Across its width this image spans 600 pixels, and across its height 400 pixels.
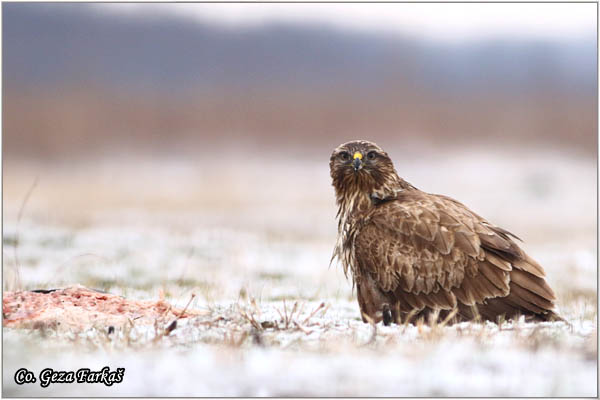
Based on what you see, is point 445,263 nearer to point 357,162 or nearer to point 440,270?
point 440,270

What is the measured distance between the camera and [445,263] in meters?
5.90

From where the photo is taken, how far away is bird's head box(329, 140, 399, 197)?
263 inches

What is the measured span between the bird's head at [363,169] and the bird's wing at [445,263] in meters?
0.64

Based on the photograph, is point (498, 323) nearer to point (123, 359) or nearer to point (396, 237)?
point (396, 237)

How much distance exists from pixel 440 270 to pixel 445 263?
8 cm

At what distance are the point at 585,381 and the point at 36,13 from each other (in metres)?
118

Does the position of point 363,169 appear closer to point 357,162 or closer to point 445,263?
point 357,162

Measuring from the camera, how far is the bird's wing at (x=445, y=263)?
585 centimetres

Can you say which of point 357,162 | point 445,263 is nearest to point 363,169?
point 357,162

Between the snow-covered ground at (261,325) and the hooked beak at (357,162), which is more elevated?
the hooked beak at (357,162)

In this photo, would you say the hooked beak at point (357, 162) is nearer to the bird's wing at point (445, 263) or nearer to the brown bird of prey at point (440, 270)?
the brown bird of prey at point (440, 270)

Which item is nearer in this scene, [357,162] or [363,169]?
[357,162]

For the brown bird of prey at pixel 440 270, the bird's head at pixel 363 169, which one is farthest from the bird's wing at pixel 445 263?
the bird's head at pixel 363 169

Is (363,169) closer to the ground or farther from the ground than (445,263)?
farther from the ground
